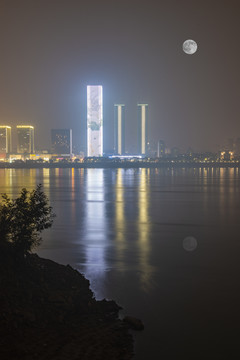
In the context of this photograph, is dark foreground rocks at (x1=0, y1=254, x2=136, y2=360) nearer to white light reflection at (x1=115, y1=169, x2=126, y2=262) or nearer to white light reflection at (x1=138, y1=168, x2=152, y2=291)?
white light reflection at (x1=138, y1=168, x2=152, y2=291)

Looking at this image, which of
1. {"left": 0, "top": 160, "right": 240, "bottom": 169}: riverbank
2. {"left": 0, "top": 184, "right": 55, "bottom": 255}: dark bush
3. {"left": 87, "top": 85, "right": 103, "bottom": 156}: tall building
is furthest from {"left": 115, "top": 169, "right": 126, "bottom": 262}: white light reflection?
{"left": 0, "top": 160, "right": 240, "bottom": 169}: riverbank

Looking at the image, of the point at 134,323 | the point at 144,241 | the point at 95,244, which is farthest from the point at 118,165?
the point at 134,323

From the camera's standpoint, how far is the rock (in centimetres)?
900

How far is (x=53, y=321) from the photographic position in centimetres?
870

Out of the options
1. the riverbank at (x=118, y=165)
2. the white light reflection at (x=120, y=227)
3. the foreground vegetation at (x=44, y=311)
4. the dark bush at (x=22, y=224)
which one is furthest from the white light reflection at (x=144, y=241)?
the riverbank at (x=118, y=165)

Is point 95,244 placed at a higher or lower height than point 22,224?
lower

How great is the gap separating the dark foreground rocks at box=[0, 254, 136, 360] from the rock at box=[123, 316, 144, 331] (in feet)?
0.28

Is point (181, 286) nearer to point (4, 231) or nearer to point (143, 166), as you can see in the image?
point (4, 231)

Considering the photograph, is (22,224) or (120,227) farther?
(120,227)

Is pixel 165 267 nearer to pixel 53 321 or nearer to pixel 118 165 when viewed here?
pixel 53 321

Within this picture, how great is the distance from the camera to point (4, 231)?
11.4 meters

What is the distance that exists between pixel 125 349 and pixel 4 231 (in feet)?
16.0

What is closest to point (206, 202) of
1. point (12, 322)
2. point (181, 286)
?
point (181, 286)

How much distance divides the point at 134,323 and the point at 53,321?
5.40 feet
